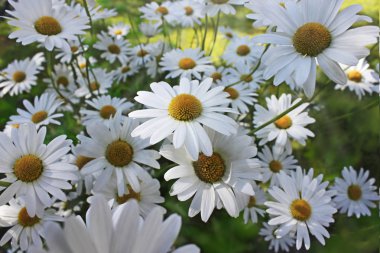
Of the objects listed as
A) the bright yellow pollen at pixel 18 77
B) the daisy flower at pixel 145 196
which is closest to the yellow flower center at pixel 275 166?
the daisy flower at pixel 145 196

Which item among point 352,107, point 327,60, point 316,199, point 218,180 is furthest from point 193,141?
point 352,107

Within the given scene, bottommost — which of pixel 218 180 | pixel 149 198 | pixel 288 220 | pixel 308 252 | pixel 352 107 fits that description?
pixel 308 252

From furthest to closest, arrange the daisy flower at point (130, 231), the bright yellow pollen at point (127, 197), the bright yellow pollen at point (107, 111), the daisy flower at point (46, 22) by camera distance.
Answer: the bright yellow pollen at point (107, 111), the daisy flower at point (46, 22), the bright yellow pollen at point (127, 197), the daisy flower at point (130, 231)

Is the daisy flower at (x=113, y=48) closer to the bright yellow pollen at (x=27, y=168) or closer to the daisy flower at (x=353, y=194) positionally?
the bright yellow pollen at (x=27, y=168)

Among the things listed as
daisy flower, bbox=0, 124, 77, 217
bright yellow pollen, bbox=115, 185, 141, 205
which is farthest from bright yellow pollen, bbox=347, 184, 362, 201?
daisy flower, bbox=0, 124, 77, 217

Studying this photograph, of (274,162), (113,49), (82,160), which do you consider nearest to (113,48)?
(113,49)

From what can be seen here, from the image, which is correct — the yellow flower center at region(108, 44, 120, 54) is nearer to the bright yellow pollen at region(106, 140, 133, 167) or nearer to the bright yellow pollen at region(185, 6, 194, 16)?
the bright yellow pollen at region(185, 6, 194, 16)

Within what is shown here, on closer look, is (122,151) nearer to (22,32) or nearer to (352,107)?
(22,32)
